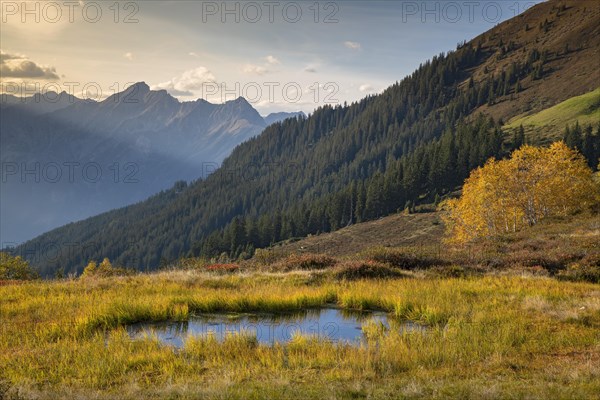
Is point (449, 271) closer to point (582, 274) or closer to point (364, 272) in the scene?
point (364, 272)

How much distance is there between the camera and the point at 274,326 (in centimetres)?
1280

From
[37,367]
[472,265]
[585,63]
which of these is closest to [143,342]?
[37,367]

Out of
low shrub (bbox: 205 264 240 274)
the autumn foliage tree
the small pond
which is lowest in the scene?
the small pond

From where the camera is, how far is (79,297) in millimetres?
15555

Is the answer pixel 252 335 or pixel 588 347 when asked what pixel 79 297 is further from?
pixel 588 347

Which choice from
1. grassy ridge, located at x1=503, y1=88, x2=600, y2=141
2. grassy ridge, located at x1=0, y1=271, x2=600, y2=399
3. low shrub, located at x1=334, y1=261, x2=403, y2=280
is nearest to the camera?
grassy ridge, located at x1=0, y1=271, x2=600, y2=399

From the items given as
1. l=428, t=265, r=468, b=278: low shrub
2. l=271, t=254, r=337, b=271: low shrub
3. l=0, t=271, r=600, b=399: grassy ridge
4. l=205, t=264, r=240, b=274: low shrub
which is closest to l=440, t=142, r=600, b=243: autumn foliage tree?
l=428, t=265, r=468, b=278: low shrub

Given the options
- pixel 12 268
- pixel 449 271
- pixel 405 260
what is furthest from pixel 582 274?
pixel 12 268

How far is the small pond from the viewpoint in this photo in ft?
38.0

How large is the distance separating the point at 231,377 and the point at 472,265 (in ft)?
62.4

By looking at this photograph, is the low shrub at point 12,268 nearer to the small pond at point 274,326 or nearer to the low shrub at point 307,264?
the low shrub at point 307,264

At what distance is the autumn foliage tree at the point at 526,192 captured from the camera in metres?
59.2

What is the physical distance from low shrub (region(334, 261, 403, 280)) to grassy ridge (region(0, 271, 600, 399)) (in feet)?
11.7

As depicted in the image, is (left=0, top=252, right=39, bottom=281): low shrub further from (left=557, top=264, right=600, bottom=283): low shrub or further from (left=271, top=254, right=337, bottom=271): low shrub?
(left=557, top=264, right=600, bottom=283): low shrub
